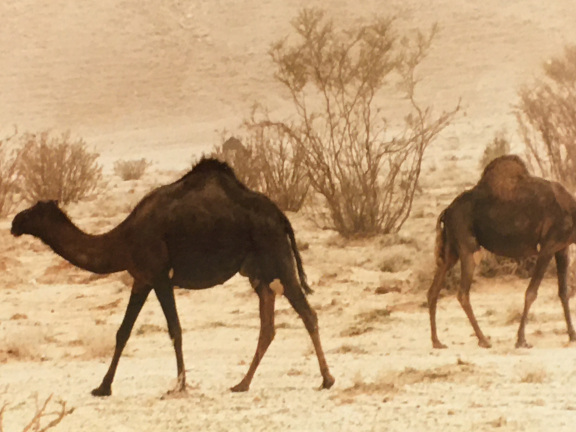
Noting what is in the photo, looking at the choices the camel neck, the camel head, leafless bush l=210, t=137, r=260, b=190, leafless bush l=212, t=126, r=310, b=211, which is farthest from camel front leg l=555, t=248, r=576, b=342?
leafless bush l=210, t=137, r=260, b=190

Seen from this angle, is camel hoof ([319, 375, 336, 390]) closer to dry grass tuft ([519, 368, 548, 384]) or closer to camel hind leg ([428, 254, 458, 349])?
dry grass tuft ([519, 368, 548, 384])

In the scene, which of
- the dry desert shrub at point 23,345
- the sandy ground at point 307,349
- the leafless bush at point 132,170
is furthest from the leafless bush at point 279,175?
the leafless bush at point 132,170

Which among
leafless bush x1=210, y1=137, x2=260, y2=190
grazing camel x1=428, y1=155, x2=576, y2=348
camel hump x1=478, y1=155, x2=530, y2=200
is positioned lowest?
grazing camel x1=428, y1=155, x2=576, y2=348

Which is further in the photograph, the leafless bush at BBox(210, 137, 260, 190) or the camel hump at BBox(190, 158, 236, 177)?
the leafless bush at BBox(210, 137, 260, 190)

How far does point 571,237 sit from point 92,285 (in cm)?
729

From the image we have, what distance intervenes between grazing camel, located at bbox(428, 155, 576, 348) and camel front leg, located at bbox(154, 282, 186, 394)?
3.07m

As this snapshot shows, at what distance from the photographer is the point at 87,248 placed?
8062 mm

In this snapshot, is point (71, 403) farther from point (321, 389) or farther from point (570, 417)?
point (570, 417)

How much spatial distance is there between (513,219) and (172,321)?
3352 mm

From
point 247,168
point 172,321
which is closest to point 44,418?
point 172,321

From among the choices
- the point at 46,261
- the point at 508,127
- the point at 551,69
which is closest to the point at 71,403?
the point at 46,261

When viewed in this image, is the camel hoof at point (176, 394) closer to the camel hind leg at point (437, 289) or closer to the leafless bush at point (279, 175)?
the camel hind leg at point (437, 289)

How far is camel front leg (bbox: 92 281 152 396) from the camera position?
318 inches

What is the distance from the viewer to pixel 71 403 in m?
7.97
